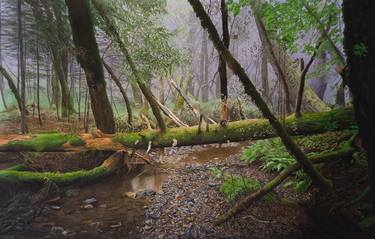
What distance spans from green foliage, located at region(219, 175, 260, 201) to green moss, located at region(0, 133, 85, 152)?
3.22 meters

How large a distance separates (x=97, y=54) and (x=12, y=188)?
3462mm

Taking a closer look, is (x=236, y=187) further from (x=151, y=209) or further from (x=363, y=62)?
(x=363, y=62)

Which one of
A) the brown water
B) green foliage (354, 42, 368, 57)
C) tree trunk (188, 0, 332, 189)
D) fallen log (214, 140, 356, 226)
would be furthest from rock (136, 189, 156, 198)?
green foliage (354, 42, 368, 57)

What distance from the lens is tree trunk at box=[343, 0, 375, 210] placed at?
3227mm

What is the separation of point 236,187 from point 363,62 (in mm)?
3573

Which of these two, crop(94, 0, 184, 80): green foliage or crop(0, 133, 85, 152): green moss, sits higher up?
crop(94, 0, 184, 80): green foliage

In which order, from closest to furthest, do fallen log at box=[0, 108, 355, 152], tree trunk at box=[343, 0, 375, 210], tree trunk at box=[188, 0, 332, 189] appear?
tree trunk at box=[343, 0, 375, 210] < tree trunk at box=[188, 0, 332, 189] < fallen log at box=[0, 108, 355, 152]

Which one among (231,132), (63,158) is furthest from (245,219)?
(63,158)

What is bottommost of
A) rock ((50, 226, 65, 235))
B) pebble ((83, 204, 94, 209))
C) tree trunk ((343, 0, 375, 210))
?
rock ((50, 226, 65, 235))

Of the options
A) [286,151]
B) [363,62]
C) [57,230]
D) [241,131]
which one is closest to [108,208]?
[57,230]

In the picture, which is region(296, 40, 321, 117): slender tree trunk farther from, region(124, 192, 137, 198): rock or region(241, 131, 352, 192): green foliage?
region(124, 192, 137, 198): rock

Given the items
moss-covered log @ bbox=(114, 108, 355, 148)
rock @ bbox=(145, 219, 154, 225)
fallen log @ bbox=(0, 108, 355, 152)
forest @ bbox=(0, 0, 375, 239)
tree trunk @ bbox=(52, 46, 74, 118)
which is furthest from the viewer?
tree trunk @ bbox=(52, 46, 74, 118)

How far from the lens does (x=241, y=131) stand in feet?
22.4

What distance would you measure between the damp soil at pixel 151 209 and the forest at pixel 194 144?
26mm
